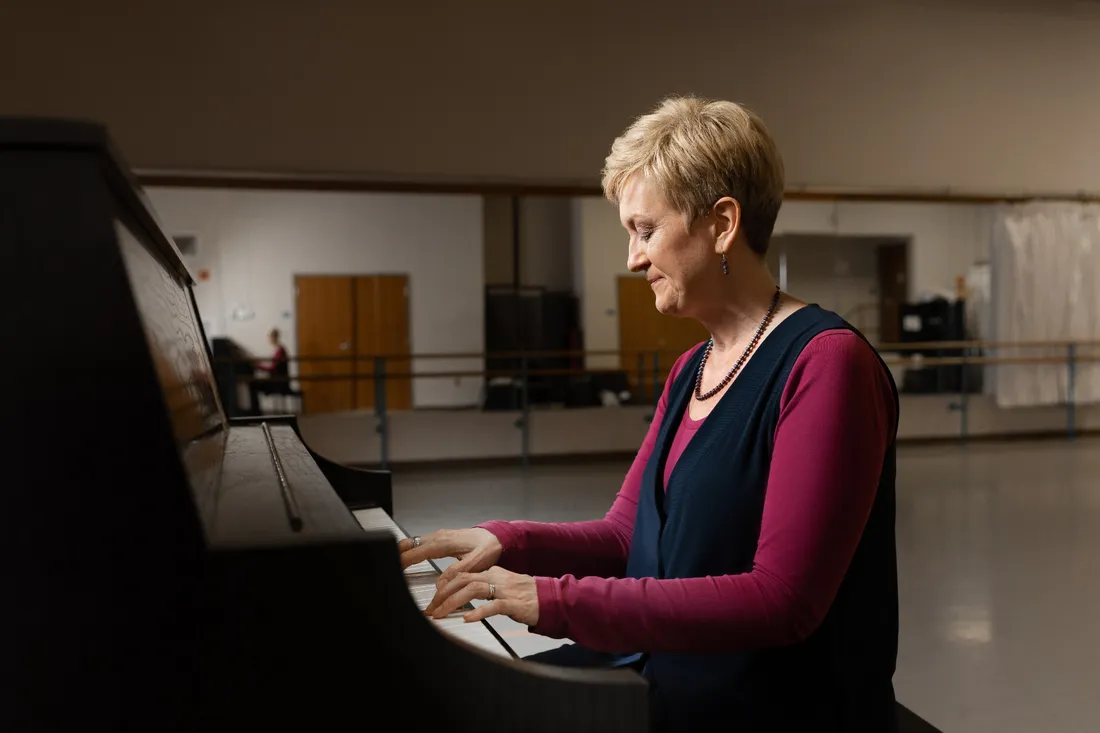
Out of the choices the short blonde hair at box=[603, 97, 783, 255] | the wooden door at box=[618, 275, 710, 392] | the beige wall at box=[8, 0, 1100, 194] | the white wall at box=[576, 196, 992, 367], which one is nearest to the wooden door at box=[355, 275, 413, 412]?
the beige wall at box=[8, 0, 1100, 194]

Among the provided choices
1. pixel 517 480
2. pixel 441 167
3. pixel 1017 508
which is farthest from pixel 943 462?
pixel 441 167

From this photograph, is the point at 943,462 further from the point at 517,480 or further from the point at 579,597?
the point at 579,597

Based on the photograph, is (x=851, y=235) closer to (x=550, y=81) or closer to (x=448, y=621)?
(x=550, y=81)

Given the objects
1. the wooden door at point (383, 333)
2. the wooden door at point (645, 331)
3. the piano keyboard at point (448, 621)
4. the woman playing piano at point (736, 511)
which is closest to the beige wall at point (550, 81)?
the wooden door at point (383, 333)

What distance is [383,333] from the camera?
20.5 ft

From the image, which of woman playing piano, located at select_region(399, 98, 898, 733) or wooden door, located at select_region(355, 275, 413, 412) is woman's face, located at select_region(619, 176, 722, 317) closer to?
woman playing piano, located at select_region(399, 98, 898, 733)

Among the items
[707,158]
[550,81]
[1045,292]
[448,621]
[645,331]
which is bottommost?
[448,621]

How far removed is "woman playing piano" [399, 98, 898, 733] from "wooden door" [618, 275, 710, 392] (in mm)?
5246

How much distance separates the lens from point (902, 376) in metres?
7.48

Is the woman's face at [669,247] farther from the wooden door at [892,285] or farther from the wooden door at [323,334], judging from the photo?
the wooden door at [892,285]

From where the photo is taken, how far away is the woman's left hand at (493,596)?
3.23 feet

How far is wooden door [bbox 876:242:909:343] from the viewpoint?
287 inches

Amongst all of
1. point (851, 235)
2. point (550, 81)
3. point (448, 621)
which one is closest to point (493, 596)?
point (448, 621)

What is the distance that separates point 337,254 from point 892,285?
422 cm
